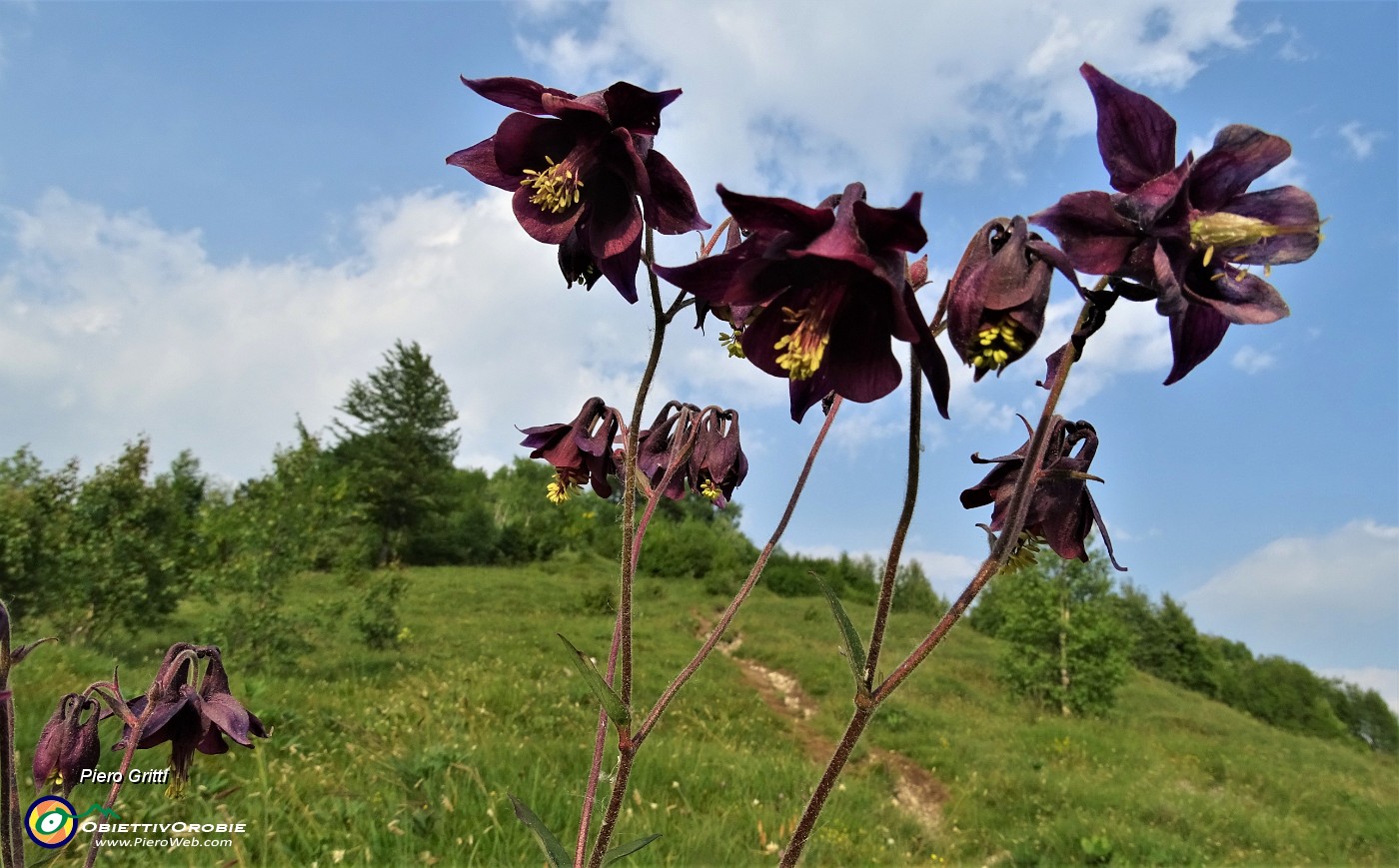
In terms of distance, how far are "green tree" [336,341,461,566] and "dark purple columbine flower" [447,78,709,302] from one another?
35612 millimetres

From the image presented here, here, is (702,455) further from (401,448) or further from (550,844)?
(401,448)

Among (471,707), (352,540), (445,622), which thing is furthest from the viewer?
(445,622)

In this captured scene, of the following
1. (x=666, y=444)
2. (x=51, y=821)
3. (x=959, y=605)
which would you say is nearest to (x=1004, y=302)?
(x=959, y=605)

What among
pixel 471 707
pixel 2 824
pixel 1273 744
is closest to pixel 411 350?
pixel 471 707

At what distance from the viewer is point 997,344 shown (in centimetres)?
98

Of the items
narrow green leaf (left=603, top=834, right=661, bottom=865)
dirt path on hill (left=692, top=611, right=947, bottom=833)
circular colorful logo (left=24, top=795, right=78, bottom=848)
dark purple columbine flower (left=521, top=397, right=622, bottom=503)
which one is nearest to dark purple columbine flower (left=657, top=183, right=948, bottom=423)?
narrow green leaf (left=603, top=834, right=661, bottom=865)

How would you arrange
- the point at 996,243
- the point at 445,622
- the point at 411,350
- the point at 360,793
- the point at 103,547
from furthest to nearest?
the point at 411,350, the point at 445,622, the point at 103,547, the point at 360,793, the point at 996,243

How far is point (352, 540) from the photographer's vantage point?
18.2m

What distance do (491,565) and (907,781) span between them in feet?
94.2

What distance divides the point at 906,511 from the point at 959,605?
0.74 feet

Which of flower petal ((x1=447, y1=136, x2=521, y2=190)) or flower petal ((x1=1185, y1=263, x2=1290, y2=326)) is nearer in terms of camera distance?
flower petal ((x1=1185, y1=263, x2=1290, y2=326))

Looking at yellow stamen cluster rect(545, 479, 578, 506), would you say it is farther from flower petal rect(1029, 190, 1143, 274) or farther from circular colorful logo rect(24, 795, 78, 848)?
circular colorful logo rect(24, 795, 78, 848)

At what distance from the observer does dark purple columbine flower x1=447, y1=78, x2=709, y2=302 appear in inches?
54.2

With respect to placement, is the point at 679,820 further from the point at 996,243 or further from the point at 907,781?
the point at 907,781
